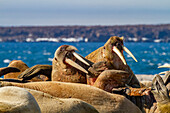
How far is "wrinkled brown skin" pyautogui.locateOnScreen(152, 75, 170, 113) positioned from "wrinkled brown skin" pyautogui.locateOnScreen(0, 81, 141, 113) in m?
0.37

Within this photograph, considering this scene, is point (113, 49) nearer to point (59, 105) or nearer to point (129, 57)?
point (59, 105)

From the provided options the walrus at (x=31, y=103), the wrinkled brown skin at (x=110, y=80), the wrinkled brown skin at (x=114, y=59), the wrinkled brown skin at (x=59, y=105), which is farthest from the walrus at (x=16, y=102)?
the wrinkled brown skin at (x=114, y=59)

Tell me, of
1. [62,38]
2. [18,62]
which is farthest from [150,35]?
[18,62]

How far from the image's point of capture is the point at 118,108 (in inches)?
201

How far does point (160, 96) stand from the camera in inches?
215

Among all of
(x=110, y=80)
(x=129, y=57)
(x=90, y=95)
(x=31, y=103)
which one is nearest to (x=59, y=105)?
(x=31, y=103)

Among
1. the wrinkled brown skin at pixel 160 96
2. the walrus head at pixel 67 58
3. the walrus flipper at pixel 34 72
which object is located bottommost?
the wrinkled brown skin at pixel 160 96

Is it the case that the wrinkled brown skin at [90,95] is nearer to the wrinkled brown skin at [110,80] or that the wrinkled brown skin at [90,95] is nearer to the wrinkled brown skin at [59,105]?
the wrinkled brown skin at [59,105]

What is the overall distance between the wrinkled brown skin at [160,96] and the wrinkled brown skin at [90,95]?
14.7 inches

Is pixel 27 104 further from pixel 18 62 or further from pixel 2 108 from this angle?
pixel 18 62

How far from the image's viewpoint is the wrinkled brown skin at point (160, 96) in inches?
209

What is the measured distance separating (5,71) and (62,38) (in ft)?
433

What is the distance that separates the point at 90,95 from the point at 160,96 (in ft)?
3.91

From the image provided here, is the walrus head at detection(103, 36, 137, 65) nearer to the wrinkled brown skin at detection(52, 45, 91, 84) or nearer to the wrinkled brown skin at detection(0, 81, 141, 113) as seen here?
the wrinkled brown skin at detection(52, 45, 91, 84)
